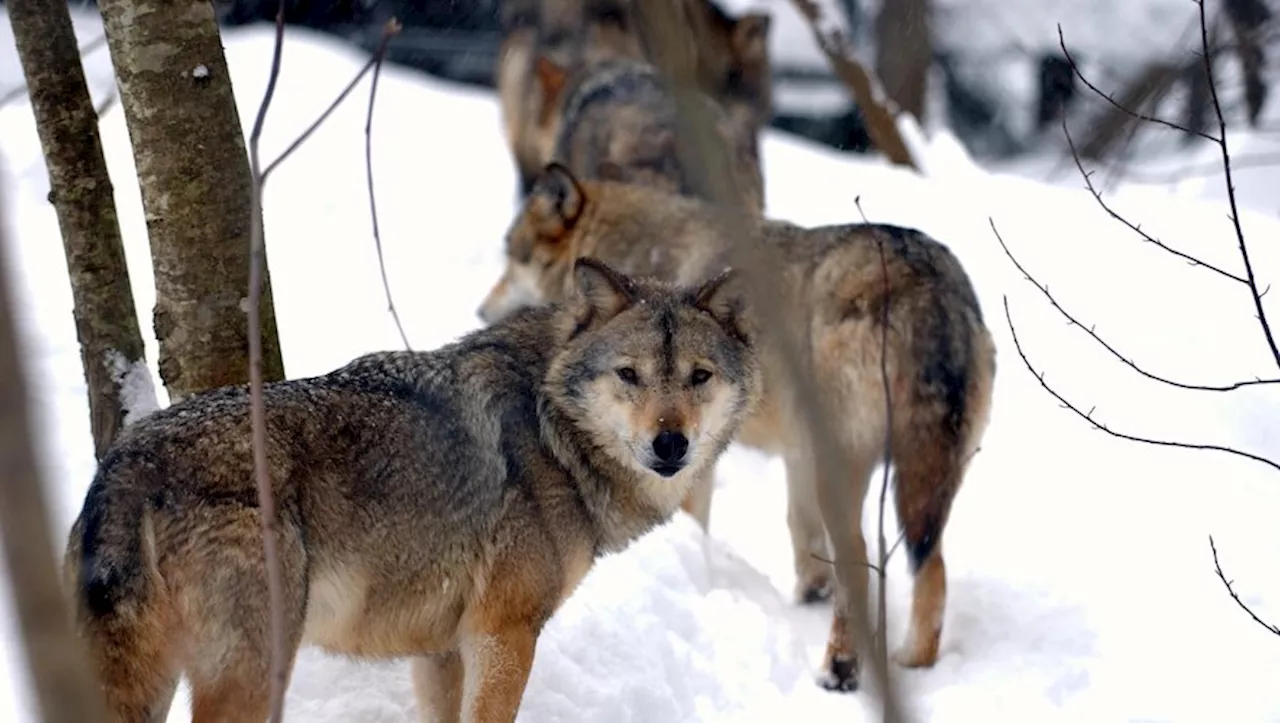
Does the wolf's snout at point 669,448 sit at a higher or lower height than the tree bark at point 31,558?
lower

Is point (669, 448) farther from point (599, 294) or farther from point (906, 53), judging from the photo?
point (906, 53)

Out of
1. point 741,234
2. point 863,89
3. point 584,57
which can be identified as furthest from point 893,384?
point 584,57

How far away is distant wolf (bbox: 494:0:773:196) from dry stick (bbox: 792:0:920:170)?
0.56m

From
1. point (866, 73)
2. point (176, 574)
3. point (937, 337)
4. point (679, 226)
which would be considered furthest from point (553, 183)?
point (866, 73)

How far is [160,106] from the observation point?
155 inches

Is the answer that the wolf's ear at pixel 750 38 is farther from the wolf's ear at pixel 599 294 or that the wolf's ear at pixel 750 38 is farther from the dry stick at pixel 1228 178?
the dry stick at pixel 1228 178

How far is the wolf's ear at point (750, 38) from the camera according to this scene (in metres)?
10.4

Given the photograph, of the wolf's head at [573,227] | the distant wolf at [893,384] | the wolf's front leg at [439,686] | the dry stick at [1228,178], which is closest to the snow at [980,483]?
the wolf's front leg at [439,686]

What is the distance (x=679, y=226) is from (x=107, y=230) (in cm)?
276

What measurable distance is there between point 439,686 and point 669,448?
3.37ft

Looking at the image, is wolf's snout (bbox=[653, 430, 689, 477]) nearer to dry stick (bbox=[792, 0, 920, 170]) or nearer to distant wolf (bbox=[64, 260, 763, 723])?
distant wolf (bbox=[64, 260, 763, 723])

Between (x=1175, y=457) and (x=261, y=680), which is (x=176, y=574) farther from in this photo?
(x=1175, y=457)

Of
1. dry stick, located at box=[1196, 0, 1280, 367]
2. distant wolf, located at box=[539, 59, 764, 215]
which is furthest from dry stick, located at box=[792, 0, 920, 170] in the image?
dry stick, located at box=[1196, 0, 1280, 367]

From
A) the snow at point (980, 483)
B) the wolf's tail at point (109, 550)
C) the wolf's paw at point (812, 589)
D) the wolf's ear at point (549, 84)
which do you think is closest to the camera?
the wolf's tail at point (109, 550)
